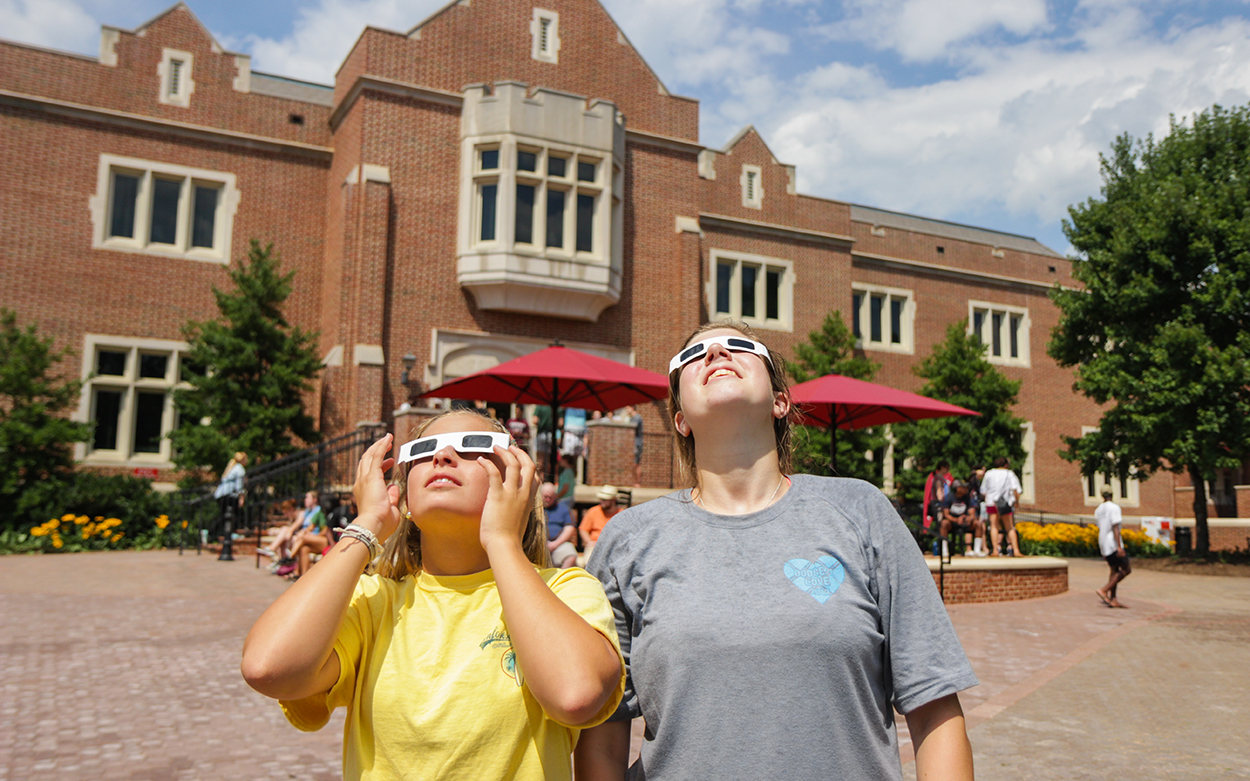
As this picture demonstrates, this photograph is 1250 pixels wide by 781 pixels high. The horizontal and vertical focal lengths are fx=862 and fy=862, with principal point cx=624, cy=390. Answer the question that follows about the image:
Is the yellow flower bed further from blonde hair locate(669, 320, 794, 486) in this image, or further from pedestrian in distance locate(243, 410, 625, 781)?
pedestrian in distance locate(243, 410, 625, 781)

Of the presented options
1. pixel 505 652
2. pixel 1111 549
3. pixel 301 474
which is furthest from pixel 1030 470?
pixel 505 652

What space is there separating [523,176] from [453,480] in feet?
55.4

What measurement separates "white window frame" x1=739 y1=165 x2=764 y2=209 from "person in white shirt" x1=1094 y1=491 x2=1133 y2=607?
44.4 ft

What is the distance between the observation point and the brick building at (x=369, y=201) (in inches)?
666

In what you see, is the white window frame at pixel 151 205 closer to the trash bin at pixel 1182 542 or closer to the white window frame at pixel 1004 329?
the white window frame at pixel 1004 329

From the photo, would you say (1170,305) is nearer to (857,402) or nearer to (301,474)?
(857,402)

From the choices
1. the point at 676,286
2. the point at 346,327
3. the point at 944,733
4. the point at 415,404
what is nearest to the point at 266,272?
the point at 346,327

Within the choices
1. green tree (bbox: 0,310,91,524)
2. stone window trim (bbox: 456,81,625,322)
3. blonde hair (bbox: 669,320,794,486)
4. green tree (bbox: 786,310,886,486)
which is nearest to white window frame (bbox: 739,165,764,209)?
green tree (bbox: 786,310,886,486)

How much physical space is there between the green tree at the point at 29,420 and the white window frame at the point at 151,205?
2.68 metres

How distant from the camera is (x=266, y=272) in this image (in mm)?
16312

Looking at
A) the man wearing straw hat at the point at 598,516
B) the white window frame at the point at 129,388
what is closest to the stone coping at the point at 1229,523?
the man wearing straw hat at the point at 598,516

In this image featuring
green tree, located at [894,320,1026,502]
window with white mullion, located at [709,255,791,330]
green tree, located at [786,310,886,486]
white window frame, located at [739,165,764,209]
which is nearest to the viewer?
green tree, located at [786,310,886,486]

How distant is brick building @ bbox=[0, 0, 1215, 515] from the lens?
55.5 feet

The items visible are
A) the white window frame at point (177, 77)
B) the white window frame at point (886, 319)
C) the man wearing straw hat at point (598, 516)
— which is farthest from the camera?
the white window frame at point (886, 319)
